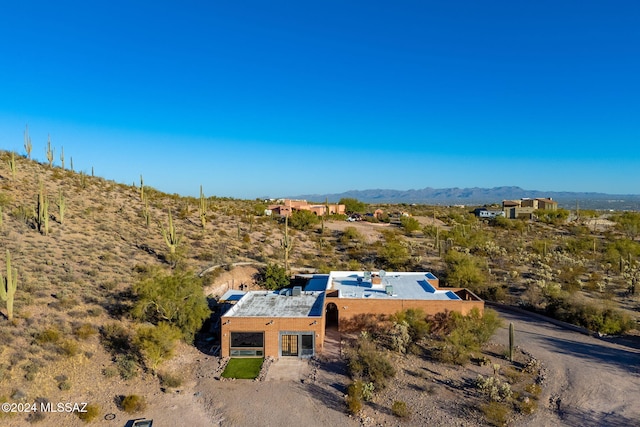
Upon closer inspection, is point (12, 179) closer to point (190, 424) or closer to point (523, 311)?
point (190, 424)

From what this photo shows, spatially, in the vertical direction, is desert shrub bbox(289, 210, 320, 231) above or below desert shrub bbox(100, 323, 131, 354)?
above

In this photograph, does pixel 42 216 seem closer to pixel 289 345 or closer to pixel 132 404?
pixel 132 404

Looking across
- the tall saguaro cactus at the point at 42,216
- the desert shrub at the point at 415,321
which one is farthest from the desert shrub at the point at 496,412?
the tall saguaro cactus at the point at 42,216

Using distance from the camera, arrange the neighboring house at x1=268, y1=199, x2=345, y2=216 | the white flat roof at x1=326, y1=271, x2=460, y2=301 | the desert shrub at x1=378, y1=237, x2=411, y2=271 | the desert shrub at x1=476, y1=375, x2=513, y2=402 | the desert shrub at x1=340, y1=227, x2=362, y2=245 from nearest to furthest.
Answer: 1. the desert shrub at x1=476, y1=375, x2=513, y2=402
2. the white flat roof at x1=326, y1=271, x2=460, y2=301
3. the desert shrub at x1=378, y1=237, x2=411, y2=271
4. the desert shrub at x1=340, y1=227, x2=362, y2=245
5. the neighboring house at x1=268, y1=199, x2=345, y2=216

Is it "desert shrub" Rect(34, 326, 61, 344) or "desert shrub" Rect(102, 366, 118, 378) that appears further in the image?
"desert shrub" Rect(34, 326, 61, 344)

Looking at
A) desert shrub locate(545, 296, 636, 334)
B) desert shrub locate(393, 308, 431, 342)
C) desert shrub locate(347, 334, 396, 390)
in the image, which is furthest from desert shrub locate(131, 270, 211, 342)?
desert shrub locate(545, 296, 636, 334)

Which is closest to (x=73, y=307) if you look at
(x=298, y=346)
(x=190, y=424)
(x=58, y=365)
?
(x=58, y=365)

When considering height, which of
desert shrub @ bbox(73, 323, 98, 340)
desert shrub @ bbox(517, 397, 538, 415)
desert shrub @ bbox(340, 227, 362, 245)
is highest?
desert shrub @ bbox(340, 227, 362, 245)

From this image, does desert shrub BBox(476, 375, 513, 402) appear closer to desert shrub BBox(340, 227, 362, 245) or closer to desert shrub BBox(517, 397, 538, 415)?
desert shrub BBox(517, 397, 538, 415)

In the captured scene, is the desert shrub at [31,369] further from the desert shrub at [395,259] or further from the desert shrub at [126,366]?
the desert shrub at [395,259]
